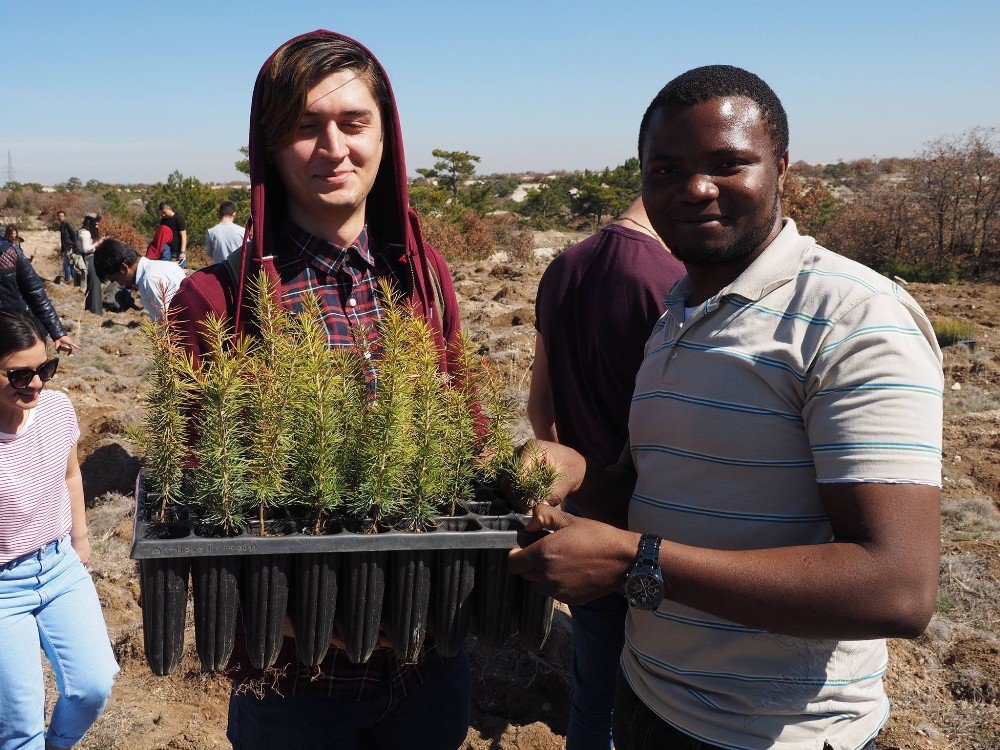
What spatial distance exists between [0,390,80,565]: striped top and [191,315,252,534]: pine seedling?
1892 mm

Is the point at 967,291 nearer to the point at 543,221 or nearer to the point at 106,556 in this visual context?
the point at 106,556

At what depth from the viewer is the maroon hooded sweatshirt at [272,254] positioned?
1.59 metres

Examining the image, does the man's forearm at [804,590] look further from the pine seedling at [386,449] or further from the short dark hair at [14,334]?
the short dark hair at [14,334]

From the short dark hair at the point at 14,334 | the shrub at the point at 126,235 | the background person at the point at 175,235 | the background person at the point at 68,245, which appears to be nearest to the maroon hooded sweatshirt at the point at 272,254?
the short dark hair at the point at 14,334

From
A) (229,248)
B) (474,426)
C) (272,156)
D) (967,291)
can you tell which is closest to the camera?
(474,426)

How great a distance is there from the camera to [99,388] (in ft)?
27.0

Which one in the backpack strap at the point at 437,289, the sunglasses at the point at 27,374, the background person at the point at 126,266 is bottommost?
the sunglasses at the point at 27,374

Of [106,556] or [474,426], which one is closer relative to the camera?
[474,426]

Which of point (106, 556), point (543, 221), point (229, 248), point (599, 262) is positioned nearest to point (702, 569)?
point (599, 262)

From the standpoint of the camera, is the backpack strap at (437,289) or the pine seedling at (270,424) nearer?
the pine seedling at (270,424)

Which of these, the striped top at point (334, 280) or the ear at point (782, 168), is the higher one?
the ear at point (782, 168)

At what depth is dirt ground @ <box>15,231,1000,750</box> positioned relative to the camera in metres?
3.33

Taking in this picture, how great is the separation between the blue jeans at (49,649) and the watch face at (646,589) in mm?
2405

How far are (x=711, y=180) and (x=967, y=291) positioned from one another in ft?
50.2
